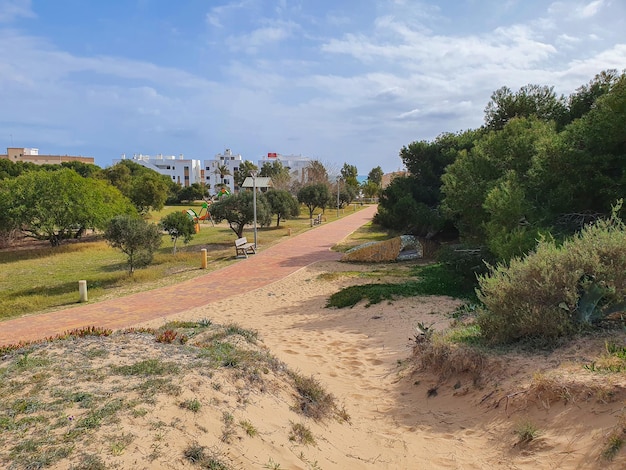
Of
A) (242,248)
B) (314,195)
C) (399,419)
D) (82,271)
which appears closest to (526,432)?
(399,419)

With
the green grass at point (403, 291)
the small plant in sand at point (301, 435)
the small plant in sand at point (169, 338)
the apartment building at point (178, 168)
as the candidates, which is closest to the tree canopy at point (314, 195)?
the green grass at point (403, 291)

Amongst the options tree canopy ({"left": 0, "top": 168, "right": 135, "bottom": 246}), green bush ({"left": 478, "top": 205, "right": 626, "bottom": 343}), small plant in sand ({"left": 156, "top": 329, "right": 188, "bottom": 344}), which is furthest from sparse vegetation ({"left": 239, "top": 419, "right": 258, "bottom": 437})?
tree canopy ({"left": 0, "top": 168, "right": 135, "bottom": 246})

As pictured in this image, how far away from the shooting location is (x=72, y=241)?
2600cm

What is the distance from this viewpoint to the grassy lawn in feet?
39.7

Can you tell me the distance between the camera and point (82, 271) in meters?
16.6

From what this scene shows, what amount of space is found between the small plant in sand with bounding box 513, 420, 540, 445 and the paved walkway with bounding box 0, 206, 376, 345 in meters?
8.02

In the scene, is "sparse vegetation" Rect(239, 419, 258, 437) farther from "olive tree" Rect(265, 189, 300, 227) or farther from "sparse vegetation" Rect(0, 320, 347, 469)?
"olive tree" Rect(265, 189, 300, 227)

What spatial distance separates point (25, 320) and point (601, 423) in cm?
1109

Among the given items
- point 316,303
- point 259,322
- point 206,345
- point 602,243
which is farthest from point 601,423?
point 316,303

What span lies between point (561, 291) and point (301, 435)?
3.49 m

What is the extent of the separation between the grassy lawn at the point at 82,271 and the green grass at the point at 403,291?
6.35 m

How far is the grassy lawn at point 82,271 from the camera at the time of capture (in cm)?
1211

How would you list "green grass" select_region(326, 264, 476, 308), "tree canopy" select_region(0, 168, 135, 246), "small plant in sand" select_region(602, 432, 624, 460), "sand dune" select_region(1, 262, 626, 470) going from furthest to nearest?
"tree canopy" select_region(0, 168, 135, 246), "green grass" select_region(326, 264, 476, 308), "sand dune" select_region(1, 262, 626, 470), "small plant in sand" select_region(602, 432, 624, 460)

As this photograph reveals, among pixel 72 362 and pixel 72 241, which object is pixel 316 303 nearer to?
pixel 72 362
